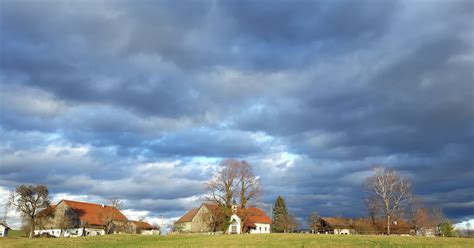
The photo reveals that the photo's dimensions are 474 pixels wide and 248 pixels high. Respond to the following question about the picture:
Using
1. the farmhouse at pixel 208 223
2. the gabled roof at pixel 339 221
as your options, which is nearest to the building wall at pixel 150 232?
the farmhouse at pixel 208 223

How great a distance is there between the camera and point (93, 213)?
4345 inches

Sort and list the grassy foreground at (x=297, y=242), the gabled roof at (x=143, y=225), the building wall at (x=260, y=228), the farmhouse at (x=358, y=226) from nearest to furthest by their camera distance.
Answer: the grassy foreground at (x=297, y=242)
the farmhouse at (x=358, y=226)
the building wall at (x=260, y=228)
the gabled roof at (x=143, y=225)

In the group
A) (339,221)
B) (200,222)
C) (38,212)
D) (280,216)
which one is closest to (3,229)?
(38,212)

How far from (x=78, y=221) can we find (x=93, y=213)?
17.3 ft

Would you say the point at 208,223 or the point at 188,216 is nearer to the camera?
the point at 208,223

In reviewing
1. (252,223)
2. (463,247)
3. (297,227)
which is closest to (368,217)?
(297,227)

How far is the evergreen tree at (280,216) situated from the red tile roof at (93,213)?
4053 centimetres

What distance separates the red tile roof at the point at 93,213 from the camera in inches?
4173

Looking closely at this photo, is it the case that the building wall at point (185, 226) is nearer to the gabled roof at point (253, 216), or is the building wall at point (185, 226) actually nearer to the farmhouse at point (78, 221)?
the farmhouse at point (78, 221)

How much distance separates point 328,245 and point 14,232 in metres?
109

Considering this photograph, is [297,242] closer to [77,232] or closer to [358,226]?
[358,226]

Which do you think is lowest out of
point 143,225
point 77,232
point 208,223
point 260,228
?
point 77,232

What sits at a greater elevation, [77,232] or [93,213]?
[93,213]

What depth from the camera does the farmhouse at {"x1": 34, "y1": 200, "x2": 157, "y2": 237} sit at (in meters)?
103
